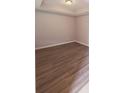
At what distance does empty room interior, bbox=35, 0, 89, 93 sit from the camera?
1.97m

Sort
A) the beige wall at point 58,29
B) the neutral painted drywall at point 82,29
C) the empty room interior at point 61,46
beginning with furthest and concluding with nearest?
1. the neutral painted drywall at point 82,29
2. the beige wall at point 58,29
3. the empty room interior at point 61,46

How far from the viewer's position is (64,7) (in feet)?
18.6

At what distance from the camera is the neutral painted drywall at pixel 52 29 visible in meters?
4.79

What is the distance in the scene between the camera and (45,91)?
169 cm

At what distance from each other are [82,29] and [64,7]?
1497 mm

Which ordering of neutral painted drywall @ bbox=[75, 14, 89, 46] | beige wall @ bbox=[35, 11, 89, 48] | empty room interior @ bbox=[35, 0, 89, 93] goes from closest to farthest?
1. empty room interior @ bbox=[35, 0, 89, 93]
2. beige wall @ bbox=[35, 11, 89, 48]
3. neutral painted drywall @ bbox=[75, 14, 89, 46]

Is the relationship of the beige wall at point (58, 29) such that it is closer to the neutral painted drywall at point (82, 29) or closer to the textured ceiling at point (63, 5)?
the neutral painted drywall at point (82, 29)

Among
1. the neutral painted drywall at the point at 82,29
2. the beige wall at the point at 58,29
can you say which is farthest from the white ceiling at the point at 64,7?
the neutral painted drywall at the point at 82,29

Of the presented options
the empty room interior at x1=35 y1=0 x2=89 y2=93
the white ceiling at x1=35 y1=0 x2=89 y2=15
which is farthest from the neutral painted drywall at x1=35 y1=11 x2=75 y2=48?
the white ceiling at x1=35 y1=0 x2=89 y2=15

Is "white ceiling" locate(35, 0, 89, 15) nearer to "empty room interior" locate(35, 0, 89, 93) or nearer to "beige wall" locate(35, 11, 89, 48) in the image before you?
"empty room interior" locate(35, 0, 89, 93)

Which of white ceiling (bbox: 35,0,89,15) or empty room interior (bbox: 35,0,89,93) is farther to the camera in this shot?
white ceiling (bbox: 35,0,89,15)
